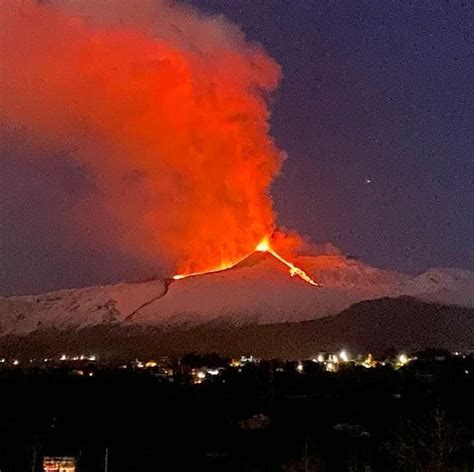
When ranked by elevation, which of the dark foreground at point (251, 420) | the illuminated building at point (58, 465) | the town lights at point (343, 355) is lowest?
the illuminated building at point (58, 465)

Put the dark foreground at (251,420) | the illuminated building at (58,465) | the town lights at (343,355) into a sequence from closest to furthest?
the illuminated building at (58,465) → the dark foreground at (251,420) → the town lights at (343,355)

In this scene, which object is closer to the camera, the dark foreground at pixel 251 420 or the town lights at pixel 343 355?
the dark foreground at pixel 251 420

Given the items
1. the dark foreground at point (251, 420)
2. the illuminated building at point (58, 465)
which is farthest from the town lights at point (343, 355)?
the illuminated building at point (58, 465)

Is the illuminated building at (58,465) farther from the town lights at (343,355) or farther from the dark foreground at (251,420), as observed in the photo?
the town lights at (343,355)

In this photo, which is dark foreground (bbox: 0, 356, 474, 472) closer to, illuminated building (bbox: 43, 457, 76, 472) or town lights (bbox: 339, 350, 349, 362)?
illuminated building (bbox: 43, 457, 76, 472)

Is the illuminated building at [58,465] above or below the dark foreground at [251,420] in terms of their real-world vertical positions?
below

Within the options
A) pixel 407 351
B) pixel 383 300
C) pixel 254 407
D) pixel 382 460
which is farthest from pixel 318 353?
pixel 382 460
